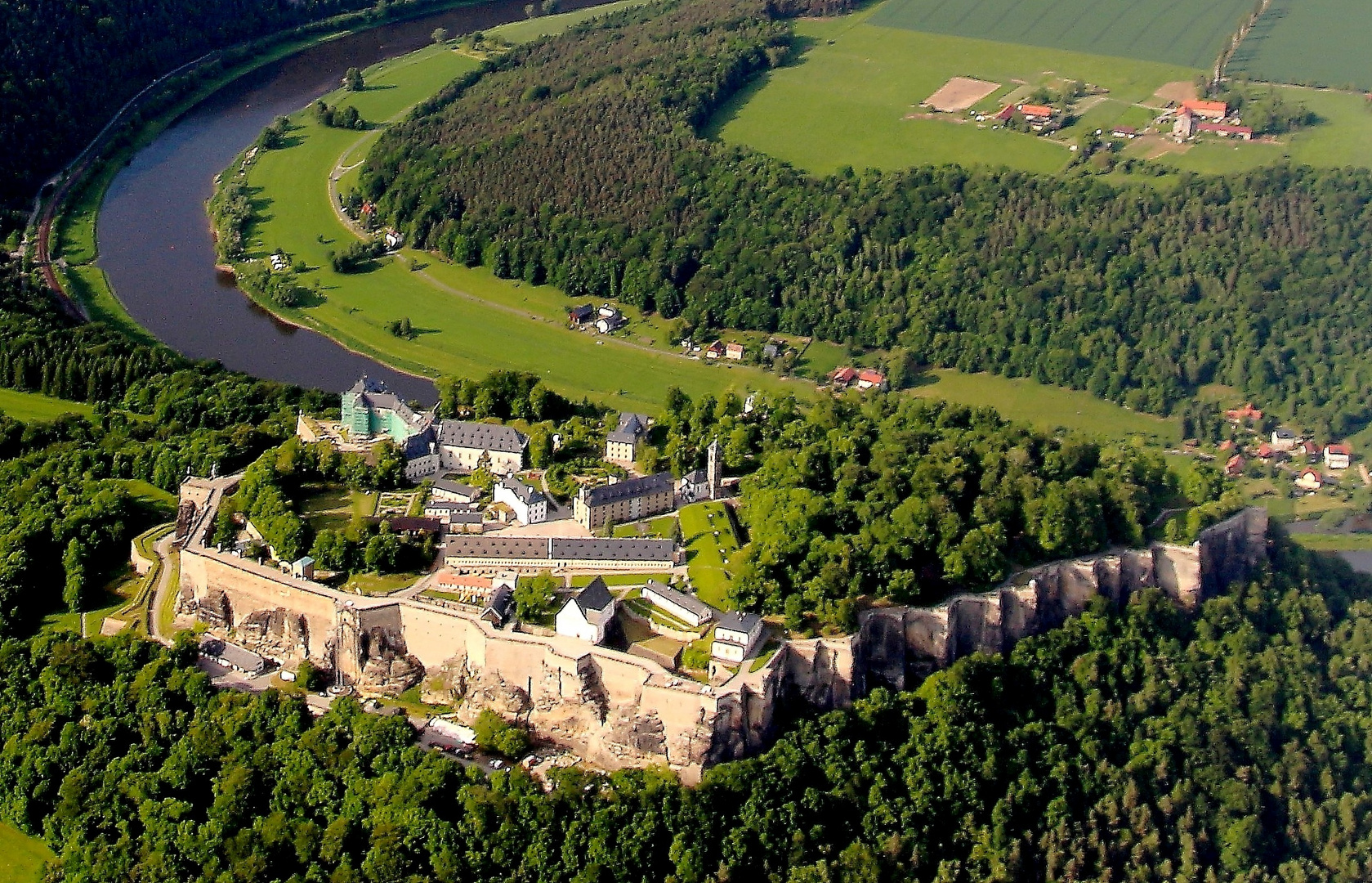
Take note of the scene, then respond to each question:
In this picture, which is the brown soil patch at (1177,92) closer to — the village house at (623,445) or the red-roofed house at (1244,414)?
the red-roofed house at (1244,414)

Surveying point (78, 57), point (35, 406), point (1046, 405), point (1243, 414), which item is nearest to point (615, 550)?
point (1046, 405)

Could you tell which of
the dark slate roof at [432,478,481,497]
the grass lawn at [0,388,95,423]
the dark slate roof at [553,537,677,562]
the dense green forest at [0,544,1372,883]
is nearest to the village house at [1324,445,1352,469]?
the dense green forest at [0,544,1372,883]

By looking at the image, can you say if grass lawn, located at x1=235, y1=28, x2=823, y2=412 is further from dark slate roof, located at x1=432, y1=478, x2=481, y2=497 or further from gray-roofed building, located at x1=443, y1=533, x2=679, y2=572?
gray-roofed building, located at x1=443, y1=533, x2=679, y2=572

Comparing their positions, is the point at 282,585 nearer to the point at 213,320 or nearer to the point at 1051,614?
the point at 1051,614

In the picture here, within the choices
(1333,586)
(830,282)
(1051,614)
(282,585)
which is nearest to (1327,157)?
(830,282)

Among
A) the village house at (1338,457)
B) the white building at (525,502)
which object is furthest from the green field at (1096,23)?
the white building at (525,502)
